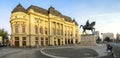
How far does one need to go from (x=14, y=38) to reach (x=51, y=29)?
21.8 metres

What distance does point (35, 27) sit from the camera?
85.4 metres

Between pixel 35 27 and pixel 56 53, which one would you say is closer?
pixel 56 53

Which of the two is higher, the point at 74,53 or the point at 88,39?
the point at 88,39

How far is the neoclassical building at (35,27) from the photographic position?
78.6 metres

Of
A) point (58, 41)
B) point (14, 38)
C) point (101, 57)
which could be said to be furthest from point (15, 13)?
point (101, 57)

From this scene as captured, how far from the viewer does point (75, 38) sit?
13088 cm

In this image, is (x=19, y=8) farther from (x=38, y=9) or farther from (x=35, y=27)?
(x=38, y=9)

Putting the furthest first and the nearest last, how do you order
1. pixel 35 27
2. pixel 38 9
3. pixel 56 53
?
pixel 38 9
pixel 35 27
pixel 56 53

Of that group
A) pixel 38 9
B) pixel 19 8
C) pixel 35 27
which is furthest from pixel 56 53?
pixel 38 9

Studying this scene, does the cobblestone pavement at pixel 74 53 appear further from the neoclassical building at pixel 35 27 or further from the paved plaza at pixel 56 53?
the neoclassical building at pixel 35 27

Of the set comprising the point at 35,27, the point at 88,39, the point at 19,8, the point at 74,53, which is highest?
the point at 19,8

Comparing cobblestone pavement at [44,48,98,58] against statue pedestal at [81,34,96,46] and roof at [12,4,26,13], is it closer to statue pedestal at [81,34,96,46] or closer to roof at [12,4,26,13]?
statue pedestal at [81,34,96,46]

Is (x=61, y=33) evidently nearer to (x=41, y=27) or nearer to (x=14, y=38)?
(x=41, y=27)

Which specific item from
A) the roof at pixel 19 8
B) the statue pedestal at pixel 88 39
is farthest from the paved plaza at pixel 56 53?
the roof at pixel 19 8
